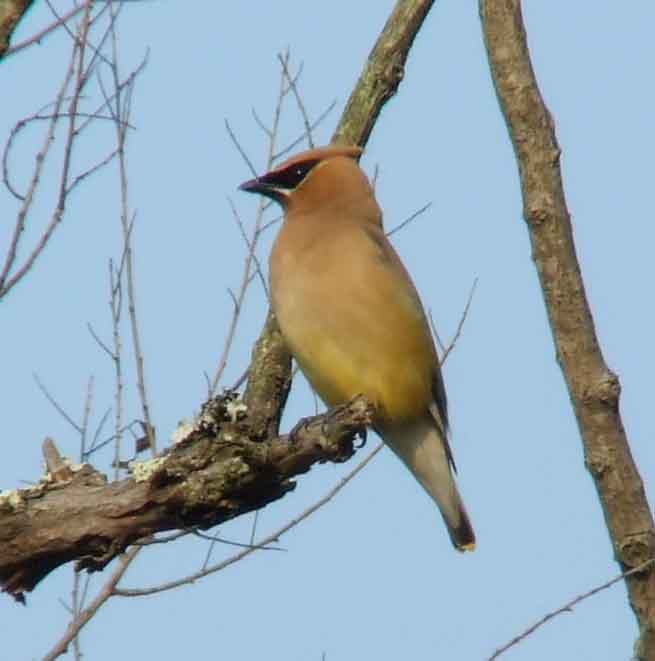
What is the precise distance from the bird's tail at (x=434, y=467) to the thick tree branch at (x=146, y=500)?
1.42 metres

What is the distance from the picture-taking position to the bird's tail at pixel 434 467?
18.1 ft

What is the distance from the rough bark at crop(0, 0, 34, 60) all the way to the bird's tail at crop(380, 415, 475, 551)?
2.23 m

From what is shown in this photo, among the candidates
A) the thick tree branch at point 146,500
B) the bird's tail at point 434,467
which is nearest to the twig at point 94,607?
the thick tree branch at point 146,500

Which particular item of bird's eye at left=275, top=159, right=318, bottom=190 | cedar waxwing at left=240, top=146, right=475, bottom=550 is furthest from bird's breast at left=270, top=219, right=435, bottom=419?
bird's eye at left=275, top=159, right=318, bottom=190

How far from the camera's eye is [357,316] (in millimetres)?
5160

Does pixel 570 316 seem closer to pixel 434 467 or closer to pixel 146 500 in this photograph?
pixel 146 500

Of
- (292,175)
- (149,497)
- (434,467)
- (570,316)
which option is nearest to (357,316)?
(434,467)

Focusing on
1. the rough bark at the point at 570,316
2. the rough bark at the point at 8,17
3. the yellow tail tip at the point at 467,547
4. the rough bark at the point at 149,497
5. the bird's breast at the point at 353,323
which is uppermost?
the rough bark at the point at 8,17

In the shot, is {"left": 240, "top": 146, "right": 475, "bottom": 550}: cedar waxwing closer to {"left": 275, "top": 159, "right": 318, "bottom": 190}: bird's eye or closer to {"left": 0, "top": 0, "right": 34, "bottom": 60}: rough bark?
{"left": 275, "top": 159, "right": 318, "bottom": 190}: bird's eye

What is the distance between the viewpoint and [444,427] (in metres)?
5.57

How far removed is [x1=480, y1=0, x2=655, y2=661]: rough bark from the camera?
9.46 ft

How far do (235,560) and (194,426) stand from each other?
112 cm

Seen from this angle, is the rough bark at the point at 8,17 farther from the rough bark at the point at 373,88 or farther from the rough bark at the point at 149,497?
the rough bark at the point at 373,88

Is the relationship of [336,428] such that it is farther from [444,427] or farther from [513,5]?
[513,5]
